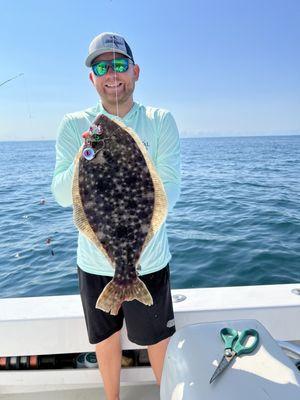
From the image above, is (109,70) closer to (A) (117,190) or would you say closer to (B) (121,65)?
(B) (121,65)

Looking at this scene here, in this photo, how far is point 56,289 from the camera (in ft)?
18.1

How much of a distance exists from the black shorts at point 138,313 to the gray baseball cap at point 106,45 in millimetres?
1492

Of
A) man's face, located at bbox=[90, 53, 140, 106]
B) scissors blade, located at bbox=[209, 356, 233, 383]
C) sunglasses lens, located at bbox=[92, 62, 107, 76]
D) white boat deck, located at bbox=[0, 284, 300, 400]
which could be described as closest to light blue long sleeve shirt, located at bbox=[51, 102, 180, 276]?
man's face, located at bbox=[90, 53, 140, 106]

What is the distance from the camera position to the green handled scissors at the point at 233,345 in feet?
5.72

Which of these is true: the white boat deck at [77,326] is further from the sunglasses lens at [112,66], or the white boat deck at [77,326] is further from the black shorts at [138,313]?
the sunglasses lens at [112,66]

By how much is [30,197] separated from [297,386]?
509 inches

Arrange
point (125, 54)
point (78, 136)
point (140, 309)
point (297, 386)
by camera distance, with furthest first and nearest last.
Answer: point (140, 309) → point (78, 136) → point (125, 54) → point (297, 386)

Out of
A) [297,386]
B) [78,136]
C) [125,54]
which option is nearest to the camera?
[297,386]

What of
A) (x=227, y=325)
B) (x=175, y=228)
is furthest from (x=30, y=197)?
(x=227, y=325)

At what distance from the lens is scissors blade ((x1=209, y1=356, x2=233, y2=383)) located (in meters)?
1.67

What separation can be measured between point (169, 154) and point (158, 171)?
0.16 m

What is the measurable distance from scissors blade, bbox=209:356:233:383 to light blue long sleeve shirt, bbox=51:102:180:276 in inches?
38.3

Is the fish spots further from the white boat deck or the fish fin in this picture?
the white boat deck

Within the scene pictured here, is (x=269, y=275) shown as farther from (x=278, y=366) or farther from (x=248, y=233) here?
(x=278, y=366)
